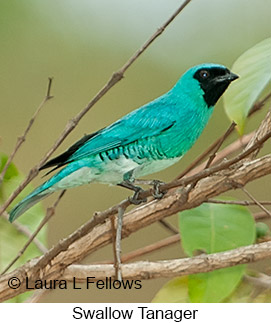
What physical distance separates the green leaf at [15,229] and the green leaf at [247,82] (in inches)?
13.2

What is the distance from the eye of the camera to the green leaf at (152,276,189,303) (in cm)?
83

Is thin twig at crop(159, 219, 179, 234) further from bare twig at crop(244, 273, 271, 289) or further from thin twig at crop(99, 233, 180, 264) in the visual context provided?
bare twig at crop(244, 273, 271, 289)

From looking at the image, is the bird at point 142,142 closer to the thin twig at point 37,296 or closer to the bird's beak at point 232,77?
the bird's beak at point 232,77

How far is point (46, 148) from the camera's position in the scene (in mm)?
913

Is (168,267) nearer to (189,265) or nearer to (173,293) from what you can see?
(189,265)

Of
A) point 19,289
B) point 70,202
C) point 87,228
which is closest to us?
point 87,228

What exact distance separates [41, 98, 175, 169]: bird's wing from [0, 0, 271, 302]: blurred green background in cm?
6

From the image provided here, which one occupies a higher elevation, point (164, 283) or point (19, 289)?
point (164, 283)

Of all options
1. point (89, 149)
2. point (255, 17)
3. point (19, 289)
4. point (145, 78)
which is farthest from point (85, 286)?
point (255, 17)

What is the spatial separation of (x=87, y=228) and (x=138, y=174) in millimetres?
173

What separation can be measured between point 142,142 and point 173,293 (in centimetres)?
23

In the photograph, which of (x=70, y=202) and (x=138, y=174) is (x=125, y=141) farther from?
(x=70, y=202)

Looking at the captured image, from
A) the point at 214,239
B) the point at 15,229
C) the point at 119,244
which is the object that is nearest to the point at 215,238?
the point at 214,239

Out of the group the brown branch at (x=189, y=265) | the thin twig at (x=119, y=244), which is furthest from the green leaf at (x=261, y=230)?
the thin twig at (x=119, y=244)
